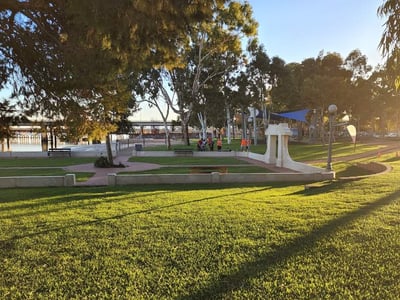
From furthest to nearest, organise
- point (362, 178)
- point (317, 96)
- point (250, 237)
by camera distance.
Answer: point (317, 96), point (362, 178), point (250, 237)

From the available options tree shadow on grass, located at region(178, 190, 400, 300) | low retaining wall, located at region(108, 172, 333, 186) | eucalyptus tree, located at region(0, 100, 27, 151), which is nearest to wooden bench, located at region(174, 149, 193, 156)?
low retaining wall, located at region(108, 172, 333, 186)

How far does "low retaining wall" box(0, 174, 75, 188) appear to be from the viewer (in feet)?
34.1

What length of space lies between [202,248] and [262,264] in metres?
0.93

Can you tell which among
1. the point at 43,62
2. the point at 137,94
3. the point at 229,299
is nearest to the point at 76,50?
the point at 43,62

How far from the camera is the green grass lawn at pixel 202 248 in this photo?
334 centimetres

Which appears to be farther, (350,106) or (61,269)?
(350,106)

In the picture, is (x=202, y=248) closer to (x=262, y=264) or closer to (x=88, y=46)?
(x=262, y=264)

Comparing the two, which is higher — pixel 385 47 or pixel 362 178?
pixel 385 47

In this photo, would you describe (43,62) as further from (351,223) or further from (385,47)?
(385,47)

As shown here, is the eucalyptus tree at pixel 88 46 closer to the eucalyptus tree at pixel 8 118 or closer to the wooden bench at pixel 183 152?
the eucalyptus tree at pixel 8 118

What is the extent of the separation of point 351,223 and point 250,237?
78.3 inches

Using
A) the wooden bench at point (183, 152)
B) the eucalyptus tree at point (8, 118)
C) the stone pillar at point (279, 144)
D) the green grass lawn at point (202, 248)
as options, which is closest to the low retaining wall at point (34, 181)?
the green grass lawn at point (202, 248)

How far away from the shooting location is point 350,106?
4041cm

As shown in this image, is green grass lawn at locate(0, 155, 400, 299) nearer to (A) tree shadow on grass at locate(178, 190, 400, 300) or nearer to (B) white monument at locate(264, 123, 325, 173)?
(A) tree shadow on grass at locate(178, 190, 400, 300)
